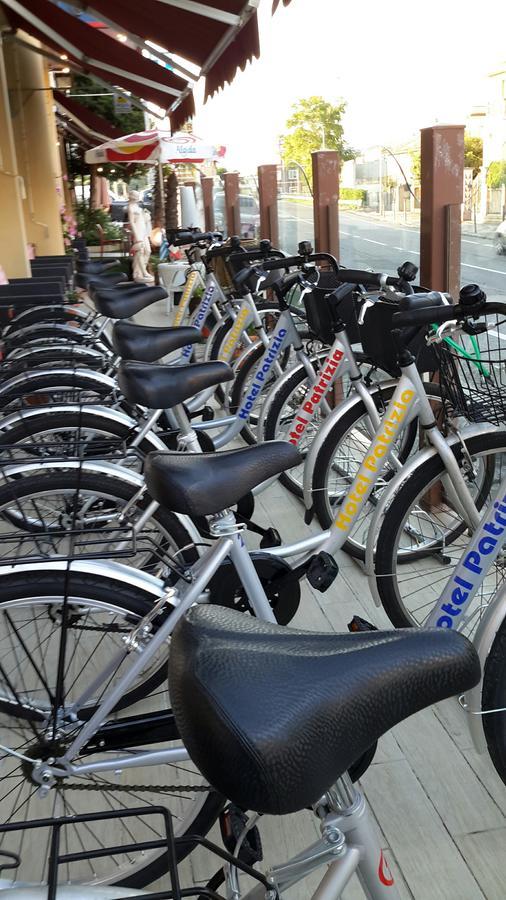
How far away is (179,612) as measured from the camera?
174cm

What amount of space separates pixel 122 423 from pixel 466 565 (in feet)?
4.35

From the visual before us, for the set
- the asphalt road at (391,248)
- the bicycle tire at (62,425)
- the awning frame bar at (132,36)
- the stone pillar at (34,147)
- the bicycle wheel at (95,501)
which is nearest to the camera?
the bicycle wheel at (95,501)

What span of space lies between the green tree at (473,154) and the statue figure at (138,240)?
34.9 feet

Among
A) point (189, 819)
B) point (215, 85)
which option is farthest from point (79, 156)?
point (189, 819)

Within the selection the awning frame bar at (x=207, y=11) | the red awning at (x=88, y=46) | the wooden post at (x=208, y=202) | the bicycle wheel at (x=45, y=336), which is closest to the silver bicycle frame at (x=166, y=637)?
the bicycle wheel at (x=45, y=336)

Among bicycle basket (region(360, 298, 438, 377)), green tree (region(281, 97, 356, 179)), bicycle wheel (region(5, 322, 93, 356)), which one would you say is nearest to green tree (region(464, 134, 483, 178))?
bicycle basket (region(360, 298, 438, 377))

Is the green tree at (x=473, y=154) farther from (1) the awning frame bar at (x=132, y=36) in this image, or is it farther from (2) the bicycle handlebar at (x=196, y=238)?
(1) the awning frame bar at (x=132, y=36)

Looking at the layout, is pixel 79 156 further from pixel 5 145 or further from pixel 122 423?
pixel 122 423

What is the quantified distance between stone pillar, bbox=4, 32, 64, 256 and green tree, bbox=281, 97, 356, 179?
12.6 feet

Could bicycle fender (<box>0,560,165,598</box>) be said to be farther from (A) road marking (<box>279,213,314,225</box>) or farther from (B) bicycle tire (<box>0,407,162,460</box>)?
(A) road marking (<box>279,213,314,225</box>)

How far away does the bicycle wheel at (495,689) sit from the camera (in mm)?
1871

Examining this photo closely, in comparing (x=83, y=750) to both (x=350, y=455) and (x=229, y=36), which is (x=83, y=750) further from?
(x=229, y=36)

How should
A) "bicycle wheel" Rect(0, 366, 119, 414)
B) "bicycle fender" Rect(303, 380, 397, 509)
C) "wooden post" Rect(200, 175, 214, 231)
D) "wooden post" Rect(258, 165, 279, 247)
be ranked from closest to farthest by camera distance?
1. "bicycle fender" Rect(303, 380, 397, 509)
2. "bicycle wheel" Rect(0, 366, 119, 414)
3. "wooden post" Rect(258, 165, 279, 247)
4. "wooden post" Rect(200, 175, 214, 231)

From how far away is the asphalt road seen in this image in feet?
11.7
